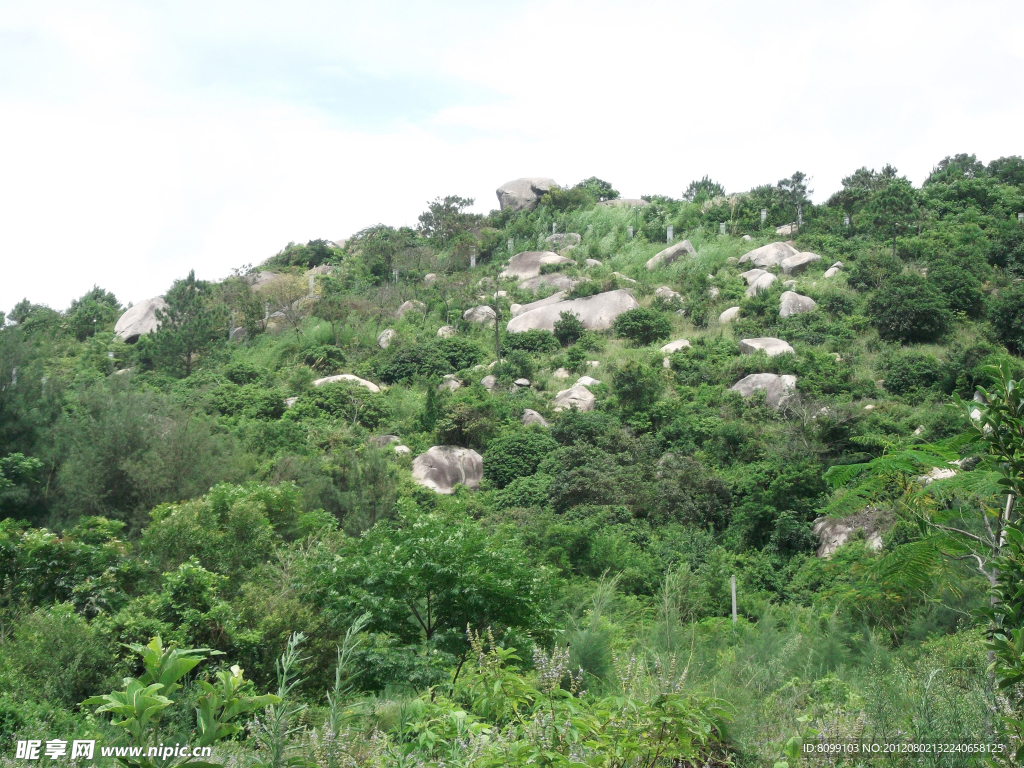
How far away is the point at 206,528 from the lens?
10938mm

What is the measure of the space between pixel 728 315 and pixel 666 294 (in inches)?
130

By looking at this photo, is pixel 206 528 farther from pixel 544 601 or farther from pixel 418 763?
pixel 418 763

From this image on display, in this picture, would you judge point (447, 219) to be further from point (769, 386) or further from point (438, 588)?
point (438, 588)

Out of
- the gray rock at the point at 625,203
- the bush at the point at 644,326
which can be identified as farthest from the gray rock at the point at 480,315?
the gray rock at the point at 625,203

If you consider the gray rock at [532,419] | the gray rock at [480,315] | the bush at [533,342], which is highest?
the gray rock at [480,315]

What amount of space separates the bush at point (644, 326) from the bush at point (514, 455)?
837cm

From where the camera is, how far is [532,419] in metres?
24.6

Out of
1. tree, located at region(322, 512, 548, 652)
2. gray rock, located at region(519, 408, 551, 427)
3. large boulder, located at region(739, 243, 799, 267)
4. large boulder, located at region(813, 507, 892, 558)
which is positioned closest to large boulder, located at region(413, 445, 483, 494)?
gray rock, located at region(519, 408, 551, 427)

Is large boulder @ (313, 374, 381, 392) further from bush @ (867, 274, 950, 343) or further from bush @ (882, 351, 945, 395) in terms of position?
bush @ (867, 274, 950, 343)

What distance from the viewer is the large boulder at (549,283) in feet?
115

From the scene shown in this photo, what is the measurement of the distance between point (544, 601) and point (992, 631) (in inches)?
275

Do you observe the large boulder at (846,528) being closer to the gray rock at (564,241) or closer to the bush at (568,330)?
the bush at (568,330)

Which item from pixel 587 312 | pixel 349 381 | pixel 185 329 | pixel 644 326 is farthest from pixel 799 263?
pixel 185 329

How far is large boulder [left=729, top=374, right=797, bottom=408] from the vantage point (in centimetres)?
2325
